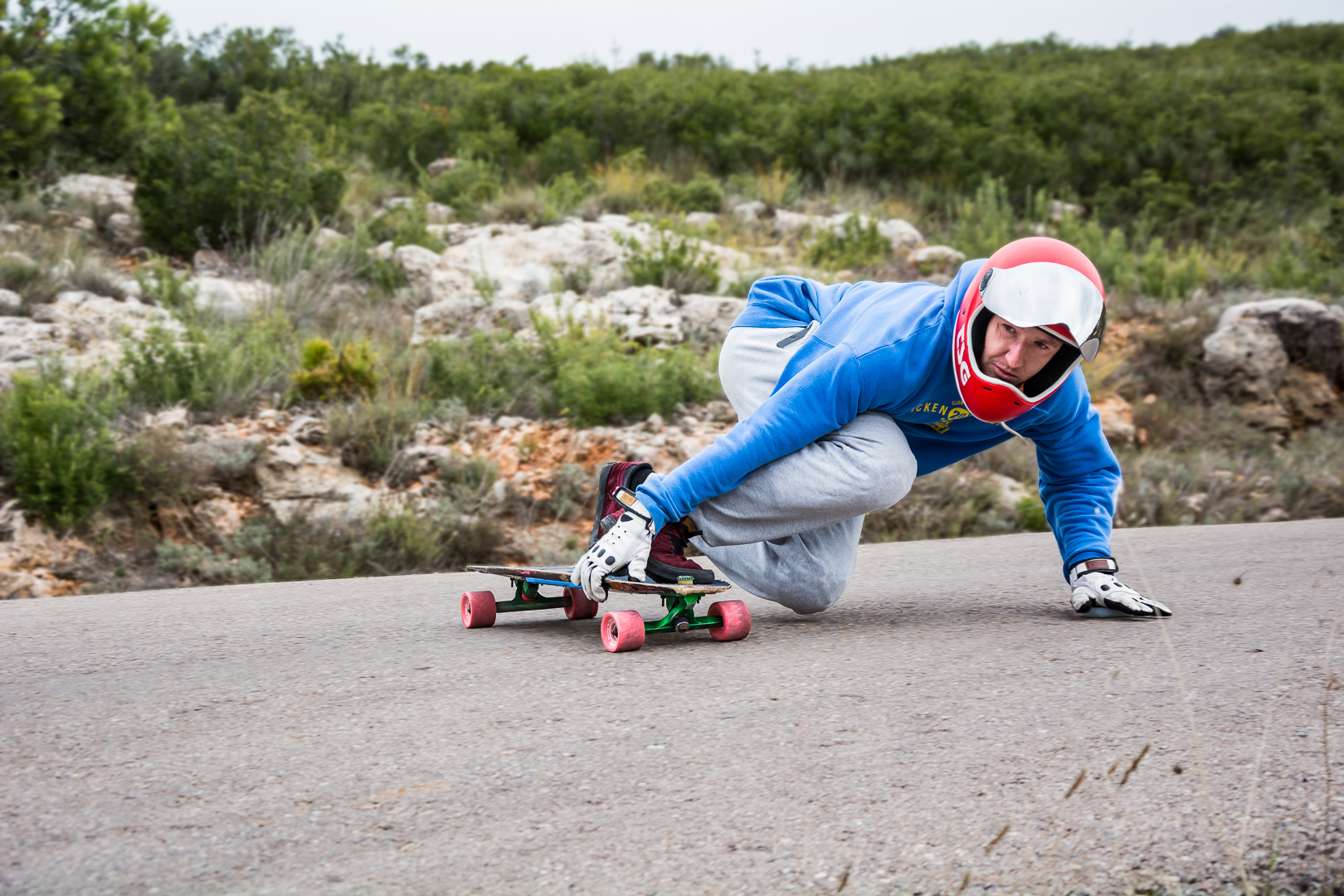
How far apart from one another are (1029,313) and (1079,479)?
109cm

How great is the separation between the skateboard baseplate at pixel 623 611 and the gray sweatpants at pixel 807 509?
0.21 meters

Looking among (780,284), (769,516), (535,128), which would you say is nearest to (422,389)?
(780,284)

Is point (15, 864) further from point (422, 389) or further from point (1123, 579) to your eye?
point (422, 389)

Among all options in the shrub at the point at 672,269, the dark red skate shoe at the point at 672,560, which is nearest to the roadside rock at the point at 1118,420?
the shrub at the point at 672,269

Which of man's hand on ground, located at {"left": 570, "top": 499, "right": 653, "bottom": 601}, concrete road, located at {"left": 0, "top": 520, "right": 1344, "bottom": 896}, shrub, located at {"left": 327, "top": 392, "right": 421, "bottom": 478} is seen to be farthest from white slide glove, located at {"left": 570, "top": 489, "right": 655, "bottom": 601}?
shrub, located at {"left": 327, "top": 392, "right": 421, "bottom": 478}

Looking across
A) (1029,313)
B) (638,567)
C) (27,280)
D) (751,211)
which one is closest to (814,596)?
(638,567)

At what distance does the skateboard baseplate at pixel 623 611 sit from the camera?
3.33 m

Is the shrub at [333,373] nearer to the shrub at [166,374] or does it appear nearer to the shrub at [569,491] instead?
Answer: the shrub at [166,374]

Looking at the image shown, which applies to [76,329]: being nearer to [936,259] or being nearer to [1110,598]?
[1110,598]

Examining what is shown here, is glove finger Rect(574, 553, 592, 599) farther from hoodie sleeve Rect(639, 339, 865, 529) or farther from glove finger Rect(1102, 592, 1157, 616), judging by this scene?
glove finger Rect(1102, 592, 1157, 616)

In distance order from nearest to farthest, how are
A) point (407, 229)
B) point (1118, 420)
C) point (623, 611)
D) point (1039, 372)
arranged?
point (1039, 372), point (623, 611), point (1118, 420), point (407, 229)

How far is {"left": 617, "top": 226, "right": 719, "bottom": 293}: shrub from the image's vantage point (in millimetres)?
10758

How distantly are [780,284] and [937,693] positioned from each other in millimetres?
1957

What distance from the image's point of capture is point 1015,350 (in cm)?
315
